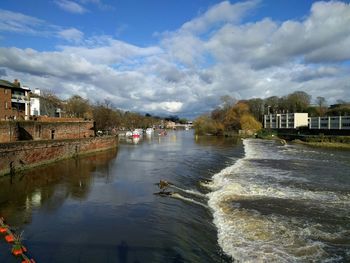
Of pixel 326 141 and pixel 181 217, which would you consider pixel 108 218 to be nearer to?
pixel 181 217

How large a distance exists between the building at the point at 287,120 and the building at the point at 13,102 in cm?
9335

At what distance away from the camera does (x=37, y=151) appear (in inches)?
1255

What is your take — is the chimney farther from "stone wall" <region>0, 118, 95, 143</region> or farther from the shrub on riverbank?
the shrub on riverbank

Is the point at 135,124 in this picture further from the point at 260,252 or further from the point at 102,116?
the point at 260,252

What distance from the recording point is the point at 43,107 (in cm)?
6794

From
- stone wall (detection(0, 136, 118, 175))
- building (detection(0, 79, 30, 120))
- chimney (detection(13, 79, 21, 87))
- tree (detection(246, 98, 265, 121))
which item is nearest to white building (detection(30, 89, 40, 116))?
chimney (detection(13, 79, 21, 87))

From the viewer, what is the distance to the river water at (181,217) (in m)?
11.8

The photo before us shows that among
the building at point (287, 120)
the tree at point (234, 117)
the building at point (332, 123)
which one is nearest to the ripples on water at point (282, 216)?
the building at point (332, 123)

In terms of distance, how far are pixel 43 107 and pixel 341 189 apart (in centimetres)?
6000

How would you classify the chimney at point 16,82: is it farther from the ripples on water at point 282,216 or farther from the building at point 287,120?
the building at point 287,120

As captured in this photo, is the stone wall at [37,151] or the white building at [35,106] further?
the white building at [35,106]

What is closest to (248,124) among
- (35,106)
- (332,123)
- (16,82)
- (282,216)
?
(332,123)

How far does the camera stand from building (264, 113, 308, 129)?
120 metres

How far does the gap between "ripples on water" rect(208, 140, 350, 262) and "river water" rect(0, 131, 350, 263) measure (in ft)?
0.13
